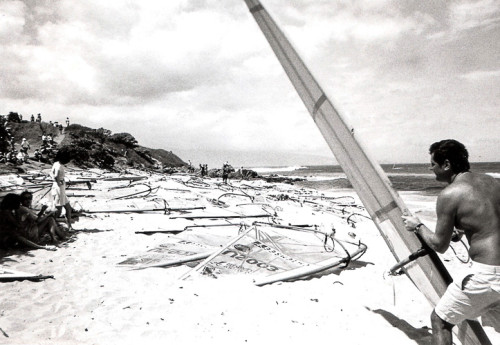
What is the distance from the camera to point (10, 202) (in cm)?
565

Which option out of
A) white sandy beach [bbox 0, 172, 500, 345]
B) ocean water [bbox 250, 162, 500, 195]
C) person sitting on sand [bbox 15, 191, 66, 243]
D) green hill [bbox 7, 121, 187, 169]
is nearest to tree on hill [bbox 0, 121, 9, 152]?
green hill [bbox 7, 121, 187, 169]

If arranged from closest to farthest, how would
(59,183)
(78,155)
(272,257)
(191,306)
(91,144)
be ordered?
1. (191,306)
2. (272,257)
3. (59,183)
4. (78,155)
5. (91,144)

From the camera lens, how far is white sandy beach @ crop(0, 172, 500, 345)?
131 inches

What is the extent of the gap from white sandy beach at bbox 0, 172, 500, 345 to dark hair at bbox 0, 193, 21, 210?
0.87 m

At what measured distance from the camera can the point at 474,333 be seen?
104 inches

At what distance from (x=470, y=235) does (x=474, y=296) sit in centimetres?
41

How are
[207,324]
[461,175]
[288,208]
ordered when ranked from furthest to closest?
1. [288,208]
2. [207,324]
3. [461,175]

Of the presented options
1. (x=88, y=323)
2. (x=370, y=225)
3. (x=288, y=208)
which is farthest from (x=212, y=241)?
(x=288, y=208)

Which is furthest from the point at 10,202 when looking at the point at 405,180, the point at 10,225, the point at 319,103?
the point at 405,180

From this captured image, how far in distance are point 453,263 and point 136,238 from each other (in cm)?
700

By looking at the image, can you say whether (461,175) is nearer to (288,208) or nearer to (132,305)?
(132,305)

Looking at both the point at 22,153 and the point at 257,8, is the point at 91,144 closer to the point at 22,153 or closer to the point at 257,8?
the point at 22,153

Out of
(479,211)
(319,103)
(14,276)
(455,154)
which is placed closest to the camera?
(479,211)

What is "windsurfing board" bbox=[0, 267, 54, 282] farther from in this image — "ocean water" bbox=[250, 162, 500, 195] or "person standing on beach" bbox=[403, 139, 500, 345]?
"ocean water" bbox=[250, 162, 500, 195]
